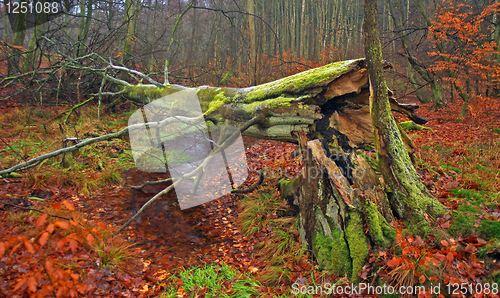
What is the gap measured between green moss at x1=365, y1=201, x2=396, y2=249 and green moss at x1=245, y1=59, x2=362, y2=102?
1.79 meters

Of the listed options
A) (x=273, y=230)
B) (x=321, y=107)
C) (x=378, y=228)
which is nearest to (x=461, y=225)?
(x=378, y=228)

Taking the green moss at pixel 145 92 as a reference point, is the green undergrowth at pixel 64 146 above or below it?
below

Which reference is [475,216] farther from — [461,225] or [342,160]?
[342,160]

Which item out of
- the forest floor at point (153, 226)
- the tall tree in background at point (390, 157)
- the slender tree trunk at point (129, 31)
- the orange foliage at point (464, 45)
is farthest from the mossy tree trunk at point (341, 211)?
the slender tree trunk at point (129, 31)

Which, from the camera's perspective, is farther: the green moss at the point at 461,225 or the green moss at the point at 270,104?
the green moss at the point at 270,104

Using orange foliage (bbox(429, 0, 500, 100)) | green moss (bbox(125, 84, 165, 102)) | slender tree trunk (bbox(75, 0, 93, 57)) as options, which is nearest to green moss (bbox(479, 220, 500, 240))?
green moss (bbox(125, 84, 165, 102))

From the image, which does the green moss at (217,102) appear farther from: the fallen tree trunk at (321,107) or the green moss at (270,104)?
the green moss at (270,104)

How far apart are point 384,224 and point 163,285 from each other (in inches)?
110

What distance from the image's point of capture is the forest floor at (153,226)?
2.83 m

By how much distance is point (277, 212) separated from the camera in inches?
192

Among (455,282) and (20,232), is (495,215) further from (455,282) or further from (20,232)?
(20,232)

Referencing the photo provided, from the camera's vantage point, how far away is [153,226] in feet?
15.7

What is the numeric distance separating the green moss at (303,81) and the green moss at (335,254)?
2.07m

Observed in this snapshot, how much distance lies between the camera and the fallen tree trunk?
3863 mm
